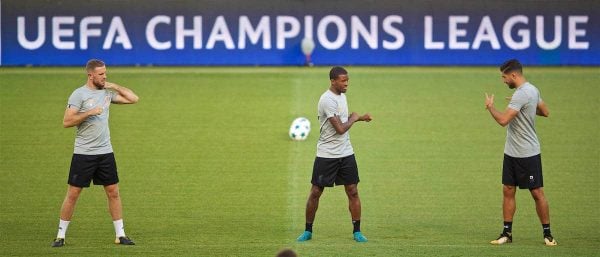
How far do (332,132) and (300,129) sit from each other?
7.95 meters

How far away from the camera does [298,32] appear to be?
29.8m

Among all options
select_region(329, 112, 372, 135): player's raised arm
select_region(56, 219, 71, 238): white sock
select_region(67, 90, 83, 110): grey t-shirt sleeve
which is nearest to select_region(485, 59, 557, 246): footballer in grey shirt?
select_region(329, 112, 372, 135): player's raised arm

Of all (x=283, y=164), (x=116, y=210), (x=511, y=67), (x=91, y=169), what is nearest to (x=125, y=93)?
(x=91, y=169)

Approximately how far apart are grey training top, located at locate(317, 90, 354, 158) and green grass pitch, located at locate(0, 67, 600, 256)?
1.07 metres

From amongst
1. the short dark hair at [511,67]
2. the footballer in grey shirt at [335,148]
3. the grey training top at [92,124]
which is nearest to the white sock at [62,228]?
the grey training top at [92,124]

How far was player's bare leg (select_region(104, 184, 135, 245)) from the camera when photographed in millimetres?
13078

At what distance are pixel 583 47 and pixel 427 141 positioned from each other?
10.2m

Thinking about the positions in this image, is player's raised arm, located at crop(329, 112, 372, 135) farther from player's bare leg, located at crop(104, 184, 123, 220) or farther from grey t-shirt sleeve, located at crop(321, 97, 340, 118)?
player's bare leg, located at crop(104, 184, 123, 220)

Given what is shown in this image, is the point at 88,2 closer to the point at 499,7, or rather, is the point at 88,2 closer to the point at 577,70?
the point at 499,7

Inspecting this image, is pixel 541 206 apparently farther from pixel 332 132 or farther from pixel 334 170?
pixel 332 132

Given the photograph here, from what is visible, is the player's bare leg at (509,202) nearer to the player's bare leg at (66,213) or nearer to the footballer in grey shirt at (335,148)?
the footballer in grey shirt at (335,148)

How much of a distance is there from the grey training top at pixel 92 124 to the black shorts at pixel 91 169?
0.07 meters

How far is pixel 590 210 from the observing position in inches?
610

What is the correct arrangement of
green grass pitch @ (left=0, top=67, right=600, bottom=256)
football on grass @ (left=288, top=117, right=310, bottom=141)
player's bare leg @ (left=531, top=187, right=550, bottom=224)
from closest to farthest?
player's bare leg @ (left=531, top=187, right=550, bottom=224) < green grass pitch @ (left=0, top=67, right=600, bottom=256) < football on grass @ (left=288, top=117, right=310, bottom=141)
